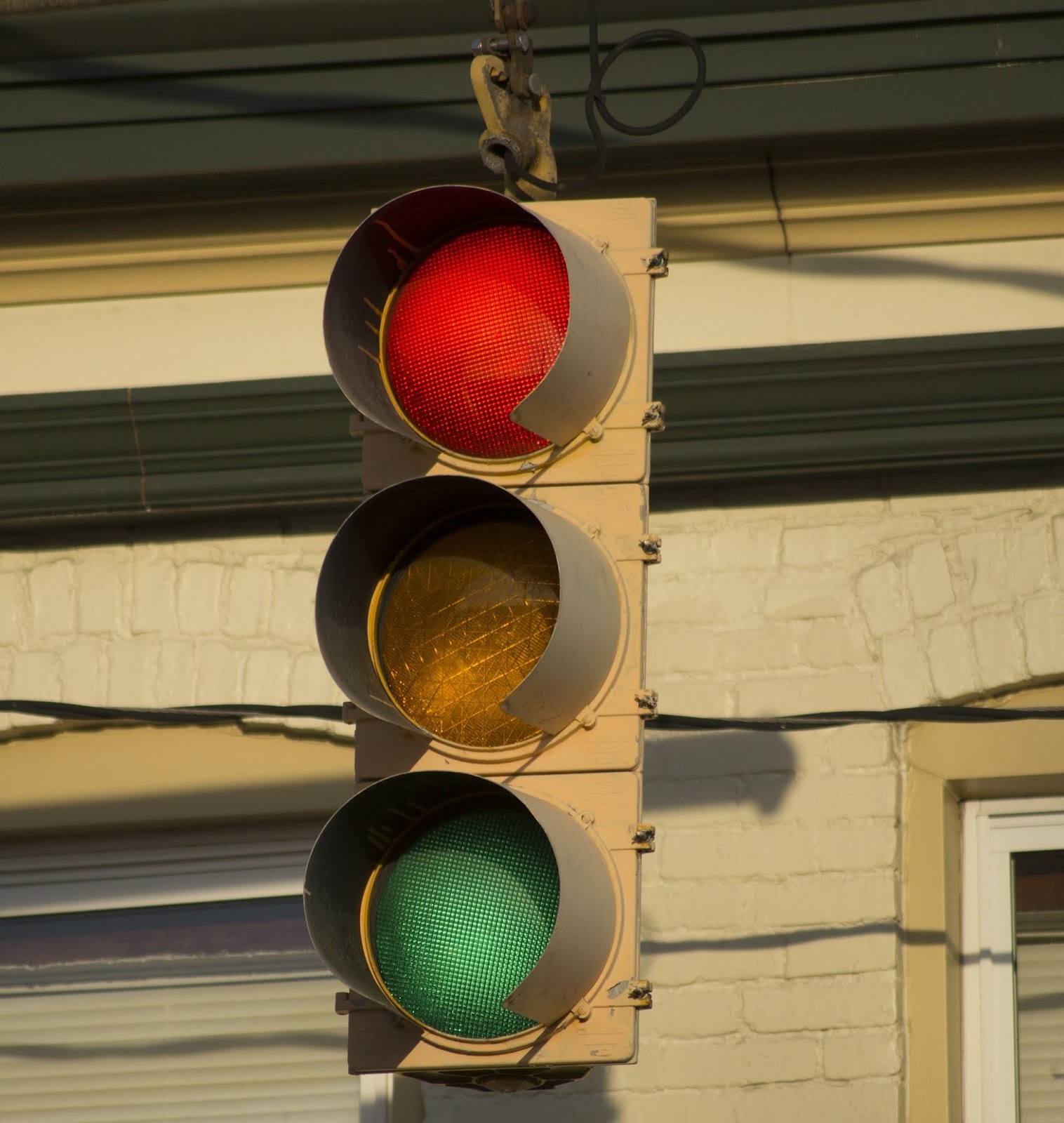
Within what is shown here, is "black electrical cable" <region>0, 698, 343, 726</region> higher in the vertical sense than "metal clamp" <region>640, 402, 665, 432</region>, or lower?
lower

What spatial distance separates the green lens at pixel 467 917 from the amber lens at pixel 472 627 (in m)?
0.12

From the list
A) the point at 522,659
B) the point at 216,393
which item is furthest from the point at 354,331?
the point at 216,393

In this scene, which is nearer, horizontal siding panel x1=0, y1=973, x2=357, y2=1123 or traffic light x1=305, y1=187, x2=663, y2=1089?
traffic light x1=305, y1=187, x2=663, y2=1089

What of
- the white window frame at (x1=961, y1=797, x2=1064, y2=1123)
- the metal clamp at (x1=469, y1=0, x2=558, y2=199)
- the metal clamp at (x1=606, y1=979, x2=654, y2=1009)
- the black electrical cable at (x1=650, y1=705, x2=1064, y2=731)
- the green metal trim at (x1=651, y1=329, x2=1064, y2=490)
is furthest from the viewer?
the green metal trim at (x1=651, y1=329, x2=1064, y2=490)

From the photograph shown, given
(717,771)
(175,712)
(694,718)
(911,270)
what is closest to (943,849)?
(717,771)

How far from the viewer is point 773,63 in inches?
144

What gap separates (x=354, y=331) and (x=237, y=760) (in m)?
1.71

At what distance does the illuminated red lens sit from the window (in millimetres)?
1759

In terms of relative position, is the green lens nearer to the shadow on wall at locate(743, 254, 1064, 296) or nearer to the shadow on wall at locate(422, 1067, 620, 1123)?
the shadow on wall at locate(422, 1067, 620, 1123)

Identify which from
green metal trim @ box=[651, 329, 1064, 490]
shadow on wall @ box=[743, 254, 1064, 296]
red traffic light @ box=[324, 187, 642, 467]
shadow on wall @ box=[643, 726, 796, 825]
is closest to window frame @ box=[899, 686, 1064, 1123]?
shadow on wall @ box=[643, 726, 796, 825]

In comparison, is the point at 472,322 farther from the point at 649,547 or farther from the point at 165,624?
the point at 165,624

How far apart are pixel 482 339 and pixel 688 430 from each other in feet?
4.91

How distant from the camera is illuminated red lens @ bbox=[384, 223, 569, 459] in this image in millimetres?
2314

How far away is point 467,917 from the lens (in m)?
2.14
